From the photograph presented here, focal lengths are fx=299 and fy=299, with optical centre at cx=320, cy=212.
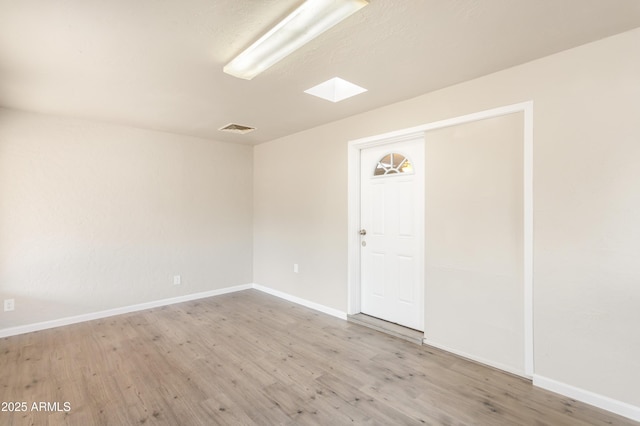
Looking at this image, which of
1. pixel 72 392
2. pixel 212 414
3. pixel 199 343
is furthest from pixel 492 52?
pixel 72 392

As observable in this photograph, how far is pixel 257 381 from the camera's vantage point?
2410 mm

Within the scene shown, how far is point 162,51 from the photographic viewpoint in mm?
2160

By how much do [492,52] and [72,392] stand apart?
159 inches

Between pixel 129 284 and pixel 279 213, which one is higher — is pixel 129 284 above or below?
below

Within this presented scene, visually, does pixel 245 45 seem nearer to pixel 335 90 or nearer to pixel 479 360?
pixel 335 90

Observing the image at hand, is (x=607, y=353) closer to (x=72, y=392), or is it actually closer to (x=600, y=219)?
(x=600, y=219)

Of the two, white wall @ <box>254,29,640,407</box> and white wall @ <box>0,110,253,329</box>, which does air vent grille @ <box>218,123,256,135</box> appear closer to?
white wall @ <box>0,110,253,329</box>

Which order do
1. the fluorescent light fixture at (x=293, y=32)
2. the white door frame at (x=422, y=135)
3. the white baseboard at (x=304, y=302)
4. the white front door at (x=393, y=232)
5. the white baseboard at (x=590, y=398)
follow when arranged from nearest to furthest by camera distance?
the fluorescent light fixture at (x=293, y=32), the white baseboard at (x=590, y=398), the white door frame at (x=422, y=135), the white front door at (x=393, y=232), the white baseboard at (x=304, y=302)

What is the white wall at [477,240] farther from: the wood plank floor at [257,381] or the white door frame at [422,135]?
the wood plank floor at [257,381]

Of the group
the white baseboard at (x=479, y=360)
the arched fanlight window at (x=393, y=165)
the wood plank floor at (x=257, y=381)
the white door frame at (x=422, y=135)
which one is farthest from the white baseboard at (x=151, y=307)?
the arched fanlight window at (x=393, y=165)

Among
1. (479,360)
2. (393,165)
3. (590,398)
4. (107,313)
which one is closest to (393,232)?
(393,165)

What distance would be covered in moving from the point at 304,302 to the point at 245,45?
3.34 m

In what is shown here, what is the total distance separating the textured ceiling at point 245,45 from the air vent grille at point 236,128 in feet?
2.79

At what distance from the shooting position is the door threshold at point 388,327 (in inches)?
121
